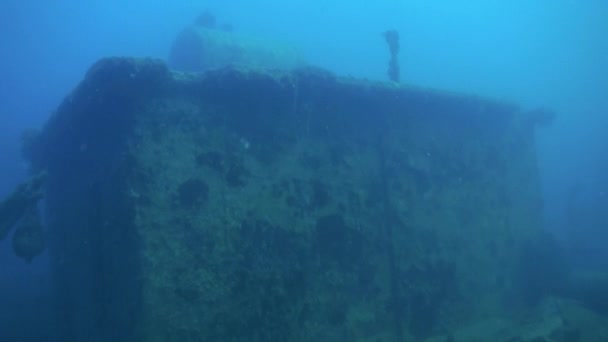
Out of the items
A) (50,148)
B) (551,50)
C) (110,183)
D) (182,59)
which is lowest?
(110,183)

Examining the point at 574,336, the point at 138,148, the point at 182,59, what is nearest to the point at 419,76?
the point at 182,59

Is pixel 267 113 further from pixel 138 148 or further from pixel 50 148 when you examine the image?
pixel 50 148

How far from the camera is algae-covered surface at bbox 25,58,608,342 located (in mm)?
4289

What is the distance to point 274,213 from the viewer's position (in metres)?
4.92

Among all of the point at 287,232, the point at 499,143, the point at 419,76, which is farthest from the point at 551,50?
Result: the point at 287,232

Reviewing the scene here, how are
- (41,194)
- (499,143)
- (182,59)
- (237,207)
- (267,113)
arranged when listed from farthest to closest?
(182,59) < (499,143) < (41,194) < (267,113) < (237,207)

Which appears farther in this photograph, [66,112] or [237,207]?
[66,112]

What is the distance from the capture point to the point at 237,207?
4.69 m

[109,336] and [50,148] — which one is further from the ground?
[50,148]

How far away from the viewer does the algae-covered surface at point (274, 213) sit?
4289 mm

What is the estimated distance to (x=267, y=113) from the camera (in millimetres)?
5289

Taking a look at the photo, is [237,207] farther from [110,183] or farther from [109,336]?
[109,336]

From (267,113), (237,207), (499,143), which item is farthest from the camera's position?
(499,143)

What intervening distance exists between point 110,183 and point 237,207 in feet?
4.48
